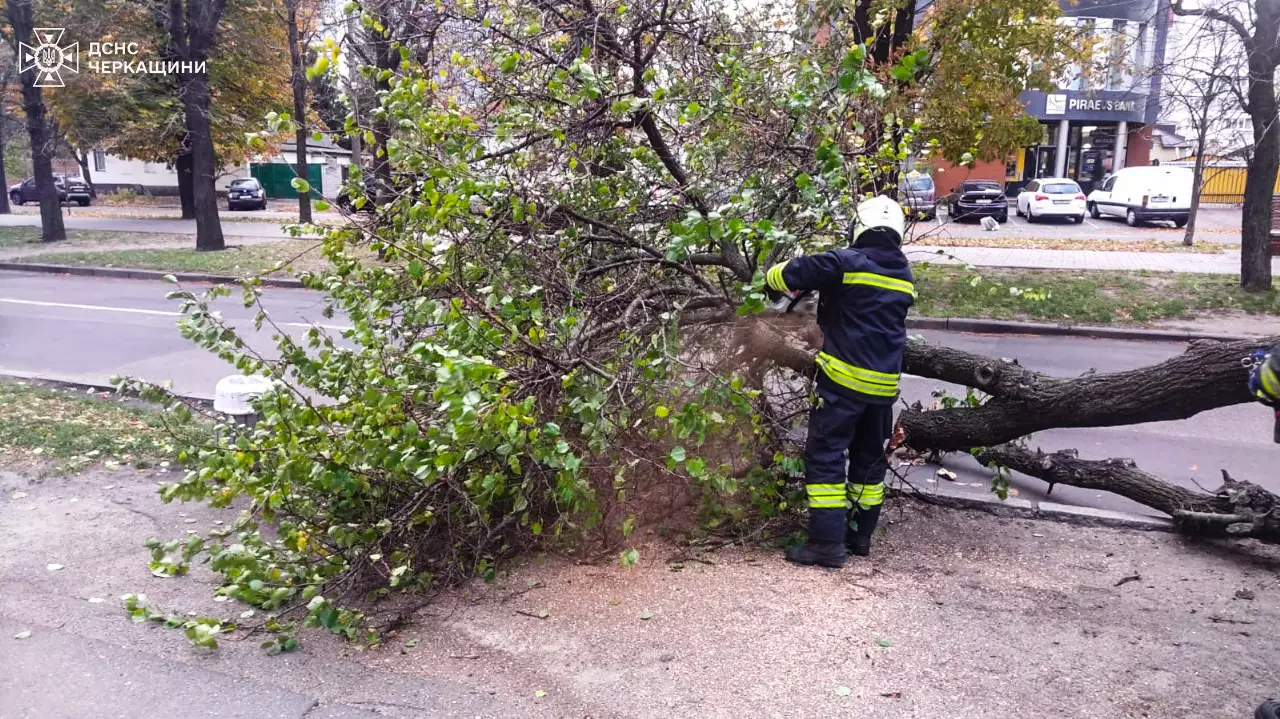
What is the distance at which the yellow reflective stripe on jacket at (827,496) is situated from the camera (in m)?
4.23

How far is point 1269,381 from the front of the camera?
316cm

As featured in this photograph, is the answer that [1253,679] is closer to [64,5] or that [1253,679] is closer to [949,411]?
[949,411]

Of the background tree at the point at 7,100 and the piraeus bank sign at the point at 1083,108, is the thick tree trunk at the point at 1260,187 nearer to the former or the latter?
the piraeus bank sign at the point at 1083,108

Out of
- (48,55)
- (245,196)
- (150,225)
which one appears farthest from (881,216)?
(245,196)

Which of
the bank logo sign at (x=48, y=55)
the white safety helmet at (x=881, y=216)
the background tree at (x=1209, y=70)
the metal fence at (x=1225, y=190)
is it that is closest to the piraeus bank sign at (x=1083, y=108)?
the metal fence at (x=1225, y=190)

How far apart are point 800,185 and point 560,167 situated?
140 centimetres

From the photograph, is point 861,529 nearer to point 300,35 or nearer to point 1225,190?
point 300,35

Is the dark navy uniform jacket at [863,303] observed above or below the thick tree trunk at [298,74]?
below

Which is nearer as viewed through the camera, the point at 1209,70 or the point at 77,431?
the point at 77,431

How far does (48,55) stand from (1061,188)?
26.8m

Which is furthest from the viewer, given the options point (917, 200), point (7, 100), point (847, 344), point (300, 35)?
point (7, 100)

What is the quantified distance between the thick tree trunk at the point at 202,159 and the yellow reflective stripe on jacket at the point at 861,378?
1706 centimetres

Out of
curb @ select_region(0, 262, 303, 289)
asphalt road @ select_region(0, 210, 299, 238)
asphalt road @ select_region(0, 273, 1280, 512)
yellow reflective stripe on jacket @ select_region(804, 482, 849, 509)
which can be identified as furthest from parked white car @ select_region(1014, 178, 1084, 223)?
yellow reflective stripe on jacket @ select_region(804, 482, 849, 509)

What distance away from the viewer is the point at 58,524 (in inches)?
201
